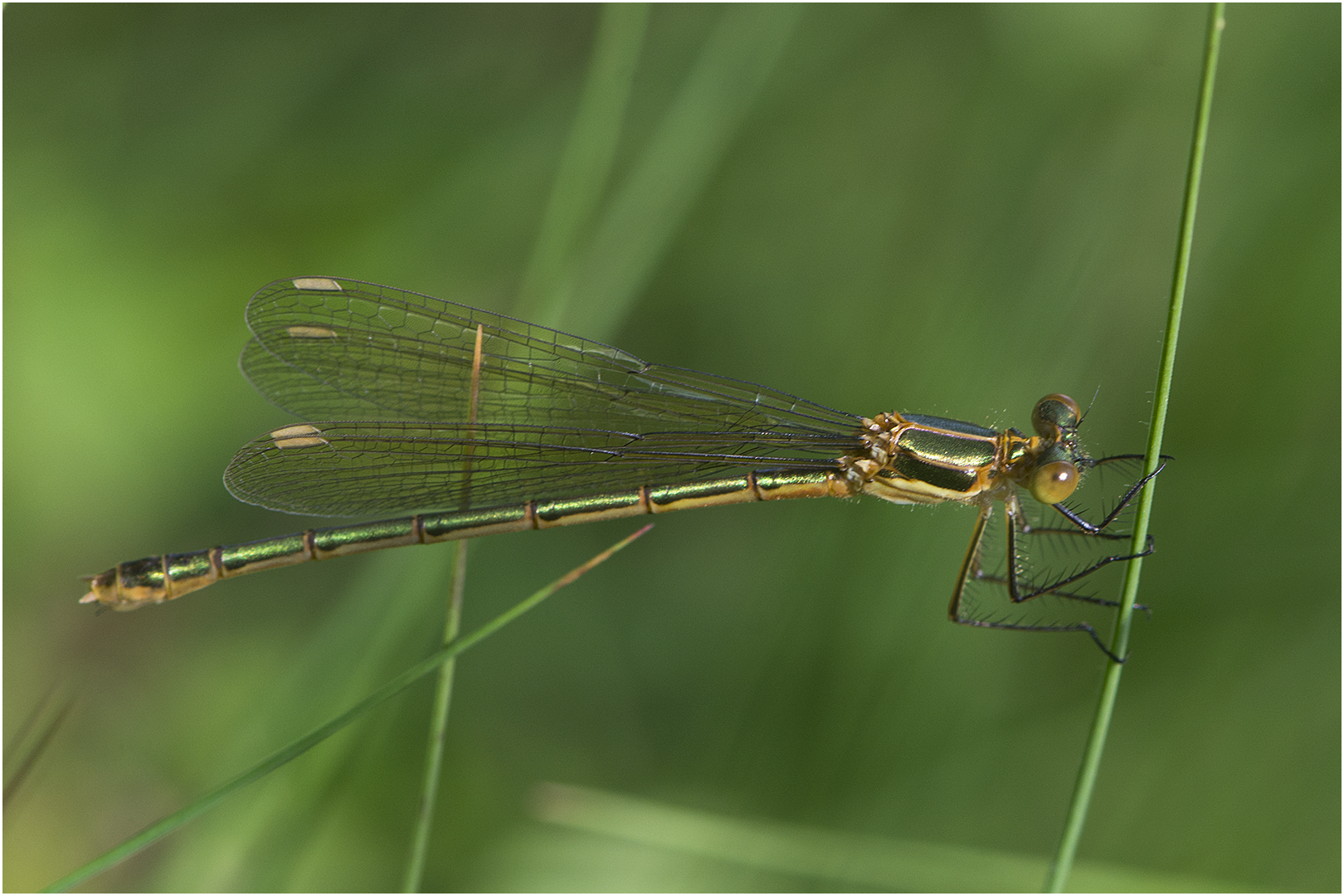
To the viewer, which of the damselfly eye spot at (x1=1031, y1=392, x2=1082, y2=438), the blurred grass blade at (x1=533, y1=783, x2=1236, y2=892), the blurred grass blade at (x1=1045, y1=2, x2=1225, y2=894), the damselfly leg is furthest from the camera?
the damselfly eye spot at (x1=1031, y1=392, x2=1082, y2=438)

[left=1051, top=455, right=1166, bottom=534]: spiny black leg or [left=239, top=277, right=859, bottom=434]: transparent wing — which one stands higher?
[left=239, top=277, right=859, bottom=434]: transparent wing

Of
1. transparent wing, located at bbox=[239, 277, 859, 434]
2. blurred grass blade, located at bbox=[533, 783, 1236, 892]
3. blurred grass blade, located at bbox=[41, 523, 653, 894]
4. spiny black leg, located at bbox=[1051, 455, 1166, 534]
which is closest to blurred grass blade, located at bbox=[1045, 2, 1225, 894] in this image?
spiny black leg, located at bbox=[1051, 455, 1166, 534]

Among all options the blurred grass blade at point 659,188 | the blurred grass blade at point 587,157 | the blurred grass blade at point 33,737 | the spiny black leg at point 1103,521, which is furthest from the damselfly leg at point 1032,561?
the blurred grass blade at point 33,737

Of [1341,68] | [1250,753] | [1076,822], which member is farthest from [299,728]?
[1341,68]

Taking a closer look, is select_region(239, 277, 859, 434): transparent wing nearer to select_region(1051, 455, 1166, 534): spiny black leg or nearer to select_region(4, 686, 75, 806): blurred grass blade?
select_region(1051, 455, 1166, 534): spiny black leg

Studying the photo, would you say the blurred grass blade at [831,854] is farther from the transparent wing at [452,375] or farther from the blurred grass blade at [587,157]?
the blurred grass blade at [587,157]

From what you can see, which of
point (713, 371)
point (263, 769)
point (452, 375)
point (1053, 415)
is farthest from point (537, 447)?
point (1053, 415)
